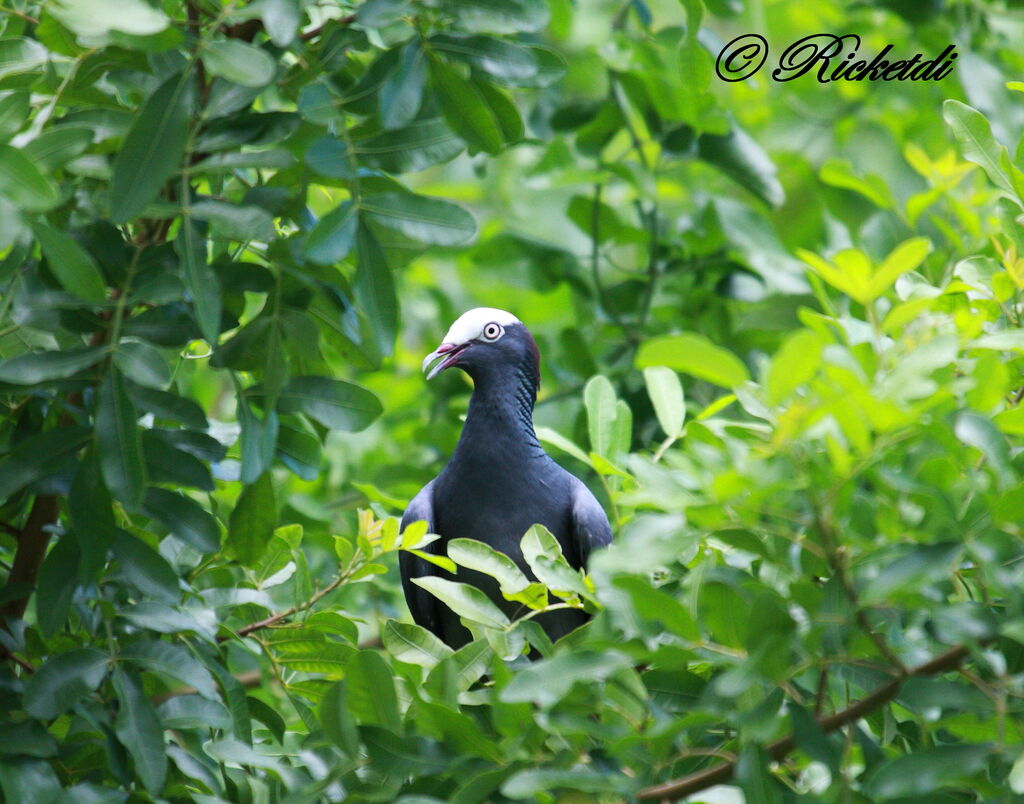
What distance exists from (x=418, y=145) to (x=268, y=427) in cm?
60

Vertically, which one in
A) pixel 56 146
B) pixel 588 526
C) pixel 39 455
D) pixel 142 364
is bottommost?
pixel 588 526

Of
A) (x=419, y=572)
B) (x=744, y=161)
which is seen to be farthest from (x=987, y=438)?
(x=744, y=161)

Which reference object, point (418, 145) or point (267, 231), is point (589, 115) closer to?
point (418, 145)

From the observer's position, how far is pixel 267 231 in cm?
193

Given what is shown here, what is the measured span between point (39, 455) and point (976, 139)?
1.85m

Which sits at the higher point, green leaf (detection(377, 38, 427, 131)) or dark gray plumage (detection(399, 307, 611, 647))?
green leaf (detection(377, 38, 427, 131))

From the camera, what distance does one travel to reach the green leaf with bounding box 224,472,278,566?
2.22 metres

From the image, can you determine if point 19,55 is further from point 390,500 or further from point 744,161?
point 744,161

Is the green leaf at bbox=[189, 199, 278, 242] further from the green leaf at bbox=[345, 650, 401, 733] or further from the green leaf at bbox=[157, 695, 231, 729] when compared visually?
the green leaf at bbox=[157, 695, 231, 729]

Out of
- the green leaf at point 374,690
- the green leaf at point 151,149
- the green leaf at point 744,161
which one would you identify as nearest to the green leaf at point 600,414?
the green leaf at point 374,690

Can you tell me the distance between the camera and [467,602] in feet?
6.86

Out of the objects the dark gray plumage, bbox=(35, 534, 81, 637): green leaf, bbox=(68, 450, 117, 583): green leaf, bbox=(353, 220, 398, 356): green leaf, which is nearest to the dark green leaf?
bbox=(353, 220, 398, 356): green leaf

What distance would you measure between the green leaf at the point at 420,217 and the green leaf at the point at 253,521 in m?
0.54

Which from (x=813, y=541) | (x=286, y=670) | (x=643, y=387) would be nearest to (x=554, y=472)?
(x=643, y=387)
